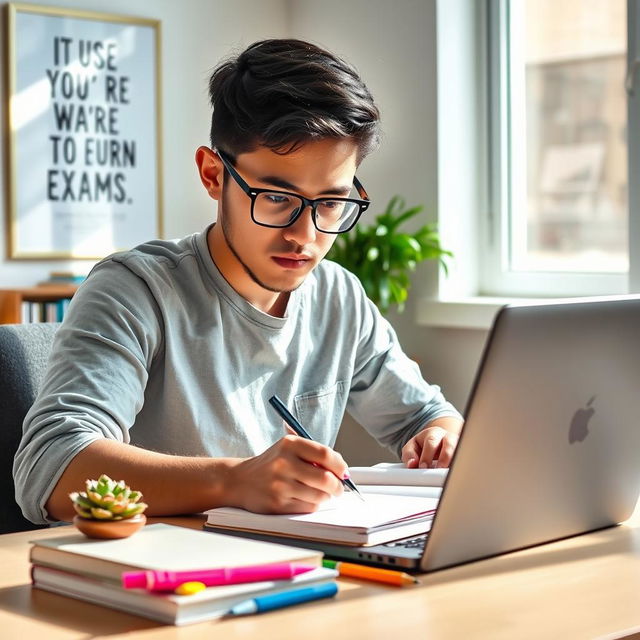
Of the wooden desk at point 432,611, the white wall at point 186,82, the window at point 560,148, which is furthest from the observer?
the white wall at point 186,82

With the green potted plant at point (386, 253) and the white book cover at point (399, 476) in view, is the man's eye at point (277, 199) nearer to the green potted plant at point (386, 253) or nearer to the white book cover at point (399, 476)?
the white book cover at point (399, 476)

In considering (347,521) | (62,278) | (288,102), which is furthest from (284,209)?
(62,278)

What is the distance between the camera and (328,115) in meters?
1.52

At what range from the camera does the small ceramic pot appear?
0.96 meters

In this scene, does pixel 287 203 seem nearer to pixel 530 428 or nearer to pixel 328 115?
pixel 328 115

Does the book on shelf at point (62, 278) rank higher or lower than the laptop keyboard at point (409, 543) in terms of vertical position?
higher

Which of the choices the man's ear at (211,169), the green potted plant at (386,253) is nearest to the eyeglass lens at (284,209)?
the man's ear at (211,169)

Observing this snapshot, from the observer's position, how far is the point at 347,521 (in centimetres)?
106

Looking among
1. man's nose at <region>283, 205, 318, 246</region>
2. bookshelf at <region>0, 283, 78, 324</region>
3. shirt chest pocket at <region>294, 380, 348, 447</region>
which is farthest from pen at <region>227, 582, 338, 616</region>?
bookshelf at <region>0, 283, 78, 324</region>

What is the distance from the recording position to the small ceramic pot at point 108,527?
0.96m

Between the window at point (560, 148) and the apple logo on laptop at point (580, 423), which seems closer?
the apple logo on laptop at point (580, 423)

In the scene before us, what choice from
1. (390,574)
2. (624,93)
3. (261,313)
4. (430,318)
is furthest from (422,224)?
(390,574)

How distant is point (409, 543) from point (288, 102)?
708mm

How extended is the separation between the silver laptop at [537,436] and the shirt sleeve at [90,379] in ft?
1.12
